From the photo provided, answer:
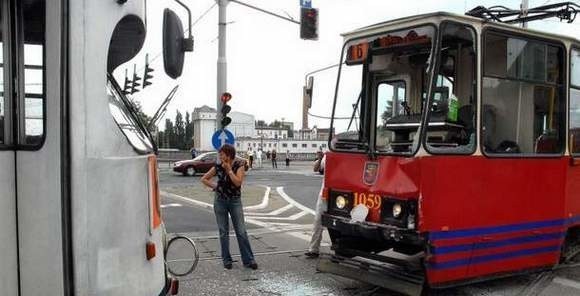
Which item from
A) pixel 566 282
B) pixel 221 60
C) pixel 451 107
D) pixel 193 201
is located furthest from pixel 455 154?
pixel 193 201

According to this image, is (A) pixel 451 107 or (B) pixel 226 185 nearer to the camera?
(A) pixel 451 107

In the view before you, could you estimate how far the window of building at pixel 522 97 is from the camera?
639 cm

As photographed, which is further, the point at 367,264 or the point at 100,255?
the point at 367,264

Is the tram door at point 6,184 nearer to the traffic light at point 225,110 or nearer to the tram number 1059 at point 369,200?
the tram number 1059 at point 369,200

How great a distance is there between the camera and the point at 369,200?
6.45 meters

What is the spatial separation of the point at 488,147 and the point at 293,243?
4.28 meters

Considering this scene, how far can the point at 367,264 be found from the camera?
A: 658 cm

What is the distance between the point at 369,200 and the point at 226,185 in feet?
7.26

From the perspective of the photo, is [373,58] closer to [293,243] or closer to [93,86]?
[293,243]

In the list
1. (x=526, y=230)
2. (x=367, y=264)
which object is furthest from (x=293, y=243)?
(x=526, y=230)

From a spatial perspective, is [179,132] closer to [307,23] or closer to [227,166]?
[307,23]

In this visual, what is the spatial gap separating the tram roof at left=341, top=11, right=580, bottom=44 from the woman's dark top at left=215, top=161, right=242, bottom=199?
236 centimetres

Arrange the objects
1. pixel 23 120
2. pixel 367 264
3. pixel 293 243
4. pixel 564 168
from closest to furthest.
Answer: pixel 23 120 < pixel 367 264 < pixel 564 168 < pixel 293 243

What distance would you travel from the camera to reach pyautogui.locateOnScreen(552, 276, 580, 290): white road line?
22.3ft
